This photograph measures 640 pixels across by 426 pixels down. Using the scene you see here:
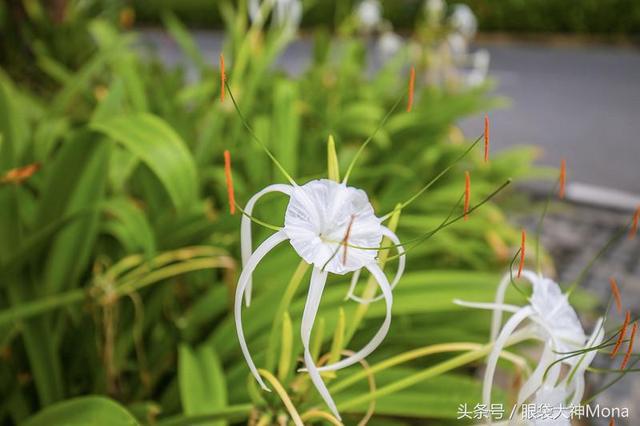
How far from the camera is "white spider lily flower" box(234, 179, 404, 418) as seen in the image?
0.51 m

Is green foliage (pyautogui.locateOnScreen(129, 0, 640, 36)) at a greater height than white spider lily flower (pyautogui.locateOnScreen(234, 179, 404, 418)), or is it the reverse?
white spider lily flower (pyautogui.locateOnScreen(234, 179, 404, 418))

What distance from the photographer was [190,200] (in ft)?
3.92

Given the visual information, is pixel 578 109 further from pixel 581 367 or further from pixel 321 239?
pixel 321 239

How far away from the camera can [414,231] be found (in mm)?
1838

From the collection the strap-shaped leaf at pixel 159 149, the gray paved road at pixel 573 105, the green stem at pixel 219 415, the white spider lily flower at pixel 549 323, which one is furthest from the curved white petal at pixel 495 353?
the gray paved road at pixel 573 105

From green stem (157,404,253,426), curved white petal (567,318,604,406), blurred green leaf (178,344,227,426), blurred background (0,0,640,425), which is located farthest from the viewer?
blurred background (0,0,640,425)

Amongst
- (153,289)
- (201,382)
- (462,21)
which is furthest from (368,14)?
(201,382)

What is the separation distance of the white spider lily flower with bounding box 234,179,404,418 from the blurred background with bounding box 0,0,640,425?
16 cm

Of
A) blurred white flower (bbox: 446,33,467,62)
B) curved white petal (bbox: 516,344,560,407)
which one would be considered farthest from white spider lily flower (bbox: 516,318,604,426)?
blurred white flower (bbox: 446,33,467,62)

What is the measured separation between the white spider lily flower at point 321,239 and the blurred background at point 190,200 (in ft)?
0.54

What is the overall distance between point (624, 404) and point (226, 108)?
180 cm

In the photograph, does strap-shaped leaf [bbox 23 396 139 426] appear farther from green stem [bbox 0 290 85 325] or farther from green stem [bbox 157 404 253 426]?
green stem [bbox 0 290 85 325]

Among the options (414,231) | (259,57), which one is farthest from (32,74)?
(414,231)

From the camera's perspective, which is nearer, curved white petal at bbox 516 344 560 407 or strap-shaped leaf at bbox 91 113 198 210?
curved white petal at bbox 516 344 560 407
